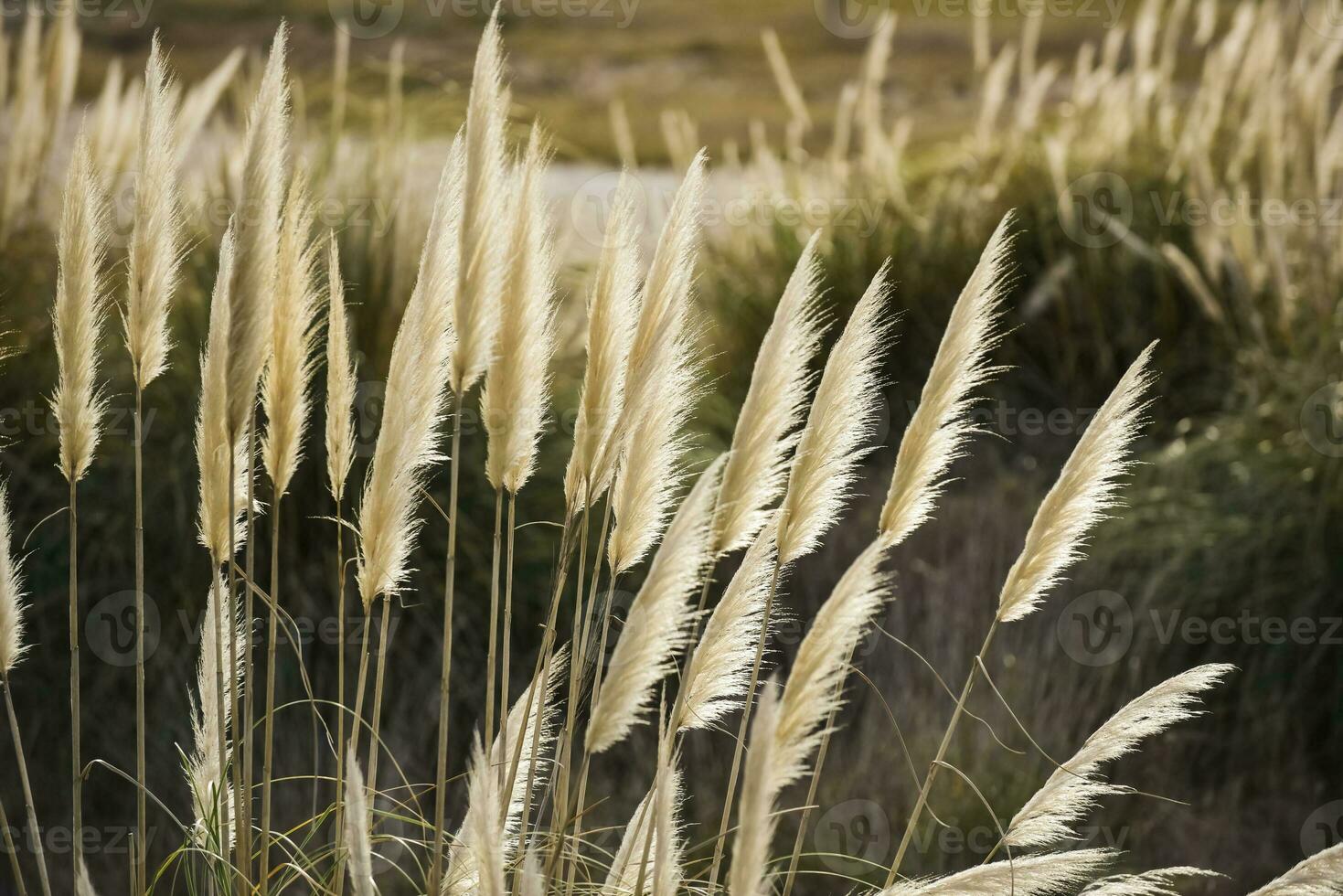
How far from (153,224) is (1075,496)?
1079mm

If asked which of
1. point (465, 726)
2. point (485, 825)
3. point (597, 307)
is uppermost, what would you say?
point (597, 307)

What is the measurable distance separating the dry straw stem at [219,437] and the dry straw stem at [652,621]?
456mm

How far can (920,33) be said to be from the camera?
86.0ft

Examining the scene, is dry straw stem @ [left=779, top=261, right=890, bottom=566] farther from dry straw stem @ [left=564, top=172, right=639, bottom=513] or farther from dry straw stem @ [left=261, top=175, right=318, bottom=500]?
dry straw stem @ [left=261, top=175, right=318, bottom=500]

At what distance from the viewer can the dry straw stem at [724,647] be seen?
4.44ft

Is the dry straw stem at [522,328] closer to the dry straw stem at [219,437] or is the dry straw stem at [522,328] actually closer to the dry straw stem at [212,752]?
the dry straw stem at [219,437]

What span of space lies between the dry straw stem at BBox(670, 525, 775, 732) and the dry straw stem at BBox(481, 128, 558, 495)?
285mm

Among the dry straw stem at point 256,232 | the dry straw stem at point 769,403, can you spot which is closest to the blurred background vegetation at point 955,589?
the dry straw stem at point 769,403

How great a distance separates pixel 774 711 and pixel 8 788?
3.21m

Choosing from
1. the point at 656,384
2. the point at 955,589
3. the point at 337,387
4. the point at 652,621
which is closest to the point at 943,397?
the point at 656,384

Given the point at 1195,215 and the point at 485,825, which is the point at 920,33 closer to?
the point at 1195,215

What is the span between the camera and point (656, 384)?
1416 millimetres

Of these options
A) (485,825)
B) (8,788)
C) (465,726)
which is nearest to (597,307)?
(485,825)

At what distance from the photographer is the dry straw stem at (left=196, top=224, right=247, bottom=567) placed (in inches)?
51.9
